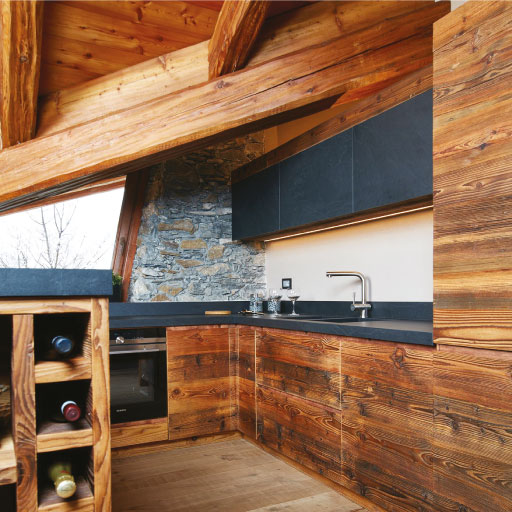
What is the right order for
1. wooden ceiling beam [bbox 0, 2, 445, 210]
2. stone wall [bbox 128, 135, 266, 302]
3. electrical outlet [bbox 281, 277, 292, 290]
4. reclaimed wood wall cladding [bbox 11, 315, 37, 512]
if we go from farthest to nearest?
electrical outlet [bbox 281, 277, 292, 290]
stone wall [bbox 128, 135, 266, 302]
wooden ceiling beam [bbox 0, 2, 445, 210]
reclaimed wood wall cladding [bbox 11, 315, 37, 512]

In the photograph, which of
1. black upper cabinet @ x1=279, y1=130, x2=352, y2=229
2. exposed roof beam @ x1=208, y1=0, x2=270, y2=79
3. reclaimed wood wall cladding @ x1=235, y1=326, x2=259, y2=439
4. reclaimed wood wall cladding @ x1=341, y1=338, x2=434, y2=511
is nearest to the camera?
reclaimed wood wall cladding @ x1=341, y1=338, x2=434, y2=511

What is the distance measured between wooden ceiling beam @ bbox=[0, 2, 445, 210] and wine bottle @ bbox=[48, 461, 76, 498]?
1957mm

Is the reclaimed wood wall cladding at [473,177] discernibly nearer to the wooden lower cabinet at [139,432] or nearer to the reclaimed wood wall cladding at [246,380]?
the reclaimed wood wall cladding at [246,380]

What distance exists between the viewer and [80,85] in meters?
2.92

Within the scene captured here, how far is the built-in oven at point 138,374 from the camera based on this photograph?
3227 mm

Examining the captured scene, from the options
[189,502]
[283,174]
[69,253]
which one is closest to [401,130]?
[283,174]

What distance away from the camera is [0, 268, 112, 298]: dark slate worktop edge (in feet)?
3.71

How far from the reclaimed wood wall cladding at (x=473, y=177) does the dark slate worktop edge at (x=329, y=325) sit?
179mm

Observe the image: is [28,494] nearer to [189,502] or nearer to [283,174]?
[189,502]

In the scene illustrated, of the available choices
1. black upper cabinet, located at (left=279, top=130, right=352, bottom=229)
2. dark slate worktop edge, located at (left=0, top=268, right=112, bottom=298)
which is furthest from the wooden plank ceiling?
dark slate worktop edge, located at (left=0, top=268, right=112, bottom=298)

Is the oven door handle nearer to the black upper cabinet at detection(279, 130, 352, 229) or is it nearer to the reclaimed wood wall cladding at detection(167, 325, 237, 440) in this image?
the reclaimed wood wall cladding at detection(167, 325, 237, 440)

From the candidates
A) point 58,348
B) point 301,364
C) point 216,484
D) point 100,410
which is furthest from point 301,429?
point 58,348

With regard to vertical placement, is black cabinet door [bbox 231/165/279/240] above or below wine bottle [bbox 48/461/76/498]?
above

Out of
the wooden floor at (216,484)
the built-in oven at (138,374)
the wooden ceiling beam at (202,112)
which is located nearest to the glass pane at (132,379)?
the built-in oven at (138,374)
